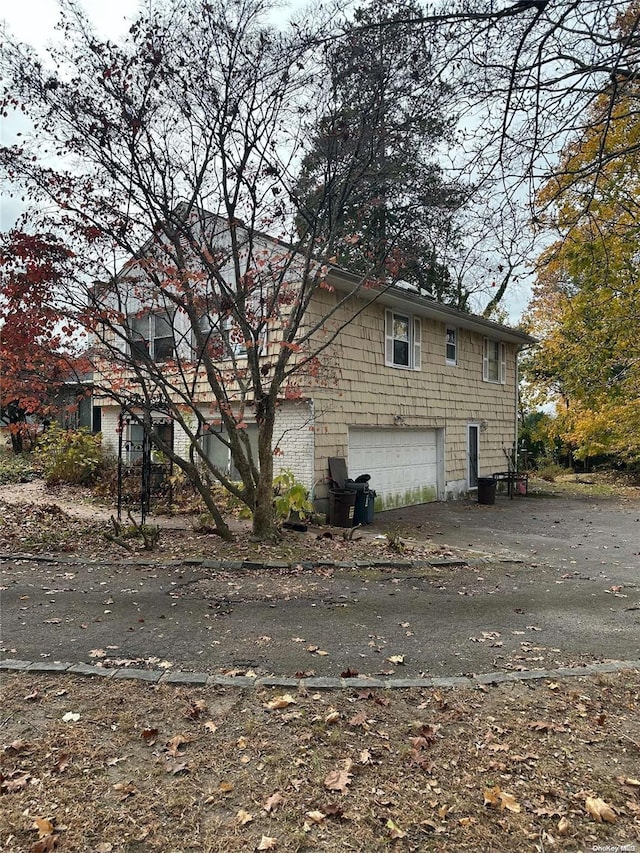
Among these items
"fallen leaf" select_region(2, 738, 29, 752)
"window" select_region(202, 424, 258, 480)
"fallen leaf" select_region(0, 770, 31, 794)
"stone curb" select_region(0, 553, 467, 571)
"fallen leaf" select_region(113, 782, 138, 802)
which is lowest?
"fallen leaf" select_region(113, 782, 138, 802)

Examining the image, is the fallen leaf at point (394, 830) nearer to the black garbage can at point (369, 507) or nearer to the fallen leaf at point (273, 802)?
the fallen leaf at point (273, 802)

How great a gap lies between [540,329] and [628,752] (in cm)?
2577

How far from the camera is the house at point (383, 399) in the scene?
36.7 feet

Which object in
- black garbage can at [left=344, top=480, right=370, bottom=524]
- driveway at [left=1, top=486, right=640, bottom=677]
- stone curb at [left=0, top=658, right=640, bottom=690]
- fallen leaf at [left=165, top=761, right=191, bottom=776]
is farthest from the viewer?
black garbage can at [left=344, top=480, right=370, bottom=524]

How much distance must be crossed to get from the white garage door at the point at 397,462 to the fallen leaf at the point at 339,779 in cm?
923

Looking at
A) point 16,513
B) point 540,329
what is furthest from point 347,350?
point 540,329

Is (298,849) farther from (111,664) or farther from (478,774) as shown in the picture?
(111,664)

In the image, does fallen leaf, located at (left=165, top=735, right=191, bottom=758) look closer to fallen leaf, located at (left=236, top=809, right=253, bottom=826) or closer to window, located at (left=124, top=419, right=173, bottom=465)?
fallen leaf, located at (left=236, top=809, right=253, bottom=826)

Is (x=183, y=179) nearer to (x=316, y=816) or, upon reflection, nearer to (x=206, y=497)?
(x=206, y=497)

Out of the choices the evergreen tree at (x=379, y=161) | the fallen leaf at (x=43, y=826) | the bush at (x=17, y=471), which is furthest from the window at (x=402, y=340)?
the fallen leaf at (x=43, y=826)

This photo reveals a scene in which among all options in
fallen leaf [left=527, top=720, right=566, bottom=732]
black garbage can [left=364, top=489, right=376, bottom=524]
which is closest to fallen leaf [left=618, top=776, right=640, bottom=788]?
fallen leaf [left=527, top=720, right=566, bottom=732]

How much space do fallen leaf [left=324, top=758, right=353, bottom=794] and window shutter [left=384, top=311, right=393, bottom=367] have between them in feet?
35.6

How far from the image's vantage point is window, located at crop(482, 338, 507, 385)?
17.7m

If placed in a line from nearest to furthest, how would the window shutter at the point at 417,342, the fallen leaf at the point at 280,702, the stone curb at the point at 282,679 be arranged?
the fallen leaf at the point at 280,702
the stone curb at the point at 282,679
the window shutter at the point at 417,342
